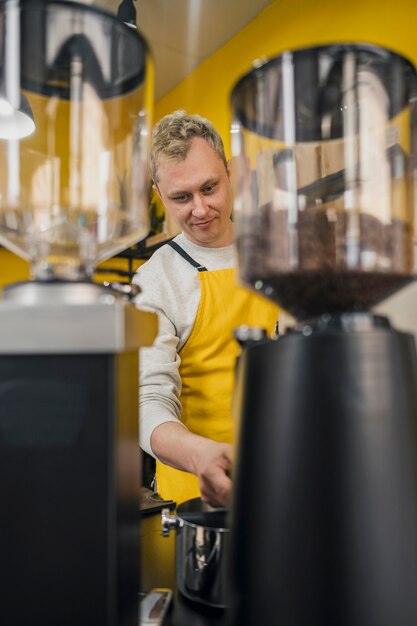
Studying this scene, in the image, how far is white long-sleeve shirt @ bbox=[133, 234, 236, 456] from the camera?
47.9 inches

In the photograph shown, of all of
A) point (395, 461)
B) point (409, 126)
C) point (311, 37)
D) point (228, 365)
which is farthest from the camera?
point (311, 37)

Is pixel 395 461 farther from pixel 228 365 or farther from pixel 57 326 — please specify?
pixel 228 365

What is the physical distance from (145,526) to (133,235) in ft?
1.89

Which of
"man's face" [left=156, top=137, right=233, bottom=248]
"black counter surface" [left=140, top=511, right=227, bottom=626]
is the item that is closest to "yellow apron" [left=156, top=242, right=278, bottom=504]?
"man's face" [left=156, top=137, right=233, bottom=248]

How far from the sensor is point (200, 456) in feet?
3.16

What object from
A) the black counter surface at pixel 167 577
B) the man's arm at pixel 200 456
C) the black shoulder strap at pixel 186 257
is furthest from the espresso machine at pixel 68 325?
the black shoulder strap at pixel 186 257

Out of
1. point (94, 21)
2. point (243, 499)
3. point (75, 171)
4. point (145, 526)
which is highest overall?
point (94, 21)

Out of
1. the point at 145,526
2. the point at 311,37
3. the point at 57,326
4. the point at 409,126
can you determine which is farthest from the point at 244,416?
the point at 311,37

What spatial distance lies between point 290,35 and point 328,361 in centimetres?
234

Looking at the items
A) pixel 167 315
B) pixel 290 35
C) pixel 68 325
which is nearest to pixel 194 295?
pixel 167 315

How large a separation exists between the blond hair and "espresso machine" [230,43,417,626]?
2.57ft

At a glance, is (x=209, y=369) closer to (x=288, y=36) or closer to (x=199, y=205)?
(x=199, y=205)

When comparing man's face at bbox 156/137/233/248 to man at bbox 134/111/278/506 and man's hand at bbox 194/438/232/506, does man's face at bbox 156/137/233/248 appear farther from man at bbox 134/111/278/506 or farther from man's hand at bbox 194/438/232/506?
man's hand at bbox 194/438/232/506

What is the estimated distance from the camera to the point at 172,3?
268 cm
